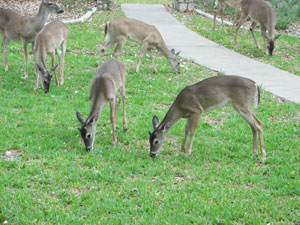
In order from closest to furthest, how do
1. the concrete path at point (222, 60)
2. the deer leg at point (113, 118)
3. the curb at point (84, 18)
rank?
the deer leg at point (113, 118) < the concrete path at point (222, 60) < the curb at point (84, 18)

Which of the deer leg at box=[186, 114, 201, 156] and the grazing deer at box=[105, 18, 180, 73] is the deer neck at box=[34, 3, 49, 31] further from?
the deer leg at box=[186, 114, 201, 156]

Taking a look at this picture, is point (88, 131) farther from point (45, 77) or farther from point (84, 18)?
point (84, 18)

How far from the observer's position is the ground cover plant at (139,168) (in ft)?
17.7

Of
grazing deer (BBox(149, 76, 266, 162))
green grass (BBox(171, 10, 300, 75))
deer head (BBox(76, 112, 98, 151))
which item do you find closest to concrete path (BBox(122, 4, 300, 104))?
green grass (BBox(171, 10, 300, 75))

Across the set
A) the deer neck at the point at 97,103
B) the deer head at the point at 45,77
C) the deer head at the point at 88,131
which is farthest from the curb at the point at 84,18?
the deer head at the point at 88,131

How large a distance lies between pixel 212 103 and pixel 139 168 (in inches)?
64.7

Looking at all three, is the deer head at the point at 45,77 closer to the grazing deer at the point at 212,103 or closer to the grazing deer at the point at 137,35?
the grazing deer at the point at 137,35

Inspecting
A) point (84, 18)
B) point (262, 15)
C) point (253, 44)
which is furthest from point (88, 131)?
point (84, 18)

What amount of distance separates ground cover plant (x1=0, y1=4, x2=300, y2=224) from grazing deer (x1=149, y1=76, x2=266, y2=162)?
330 mm

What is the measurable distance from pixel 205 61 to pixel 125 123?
542cm

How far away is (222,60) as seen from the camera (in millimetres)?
13172

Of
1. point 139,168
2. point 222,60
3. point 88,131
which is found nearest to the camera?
point 139,168

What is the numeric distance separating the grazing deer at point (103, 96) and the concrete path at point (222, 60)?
4.04 metres

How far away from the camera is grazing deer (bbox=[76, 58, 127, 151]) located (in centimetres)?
712
